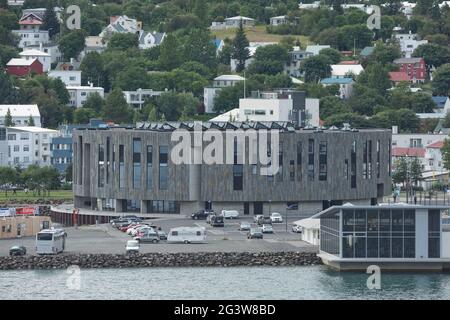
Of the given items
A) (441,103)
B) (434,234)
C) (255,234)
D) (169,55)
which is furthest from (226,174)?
(169,55)

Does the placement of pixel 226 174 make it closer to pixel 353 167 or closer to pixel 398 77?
pixel 353 167

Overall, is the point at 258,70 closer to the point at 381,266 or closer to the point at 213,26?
the point at 213,26

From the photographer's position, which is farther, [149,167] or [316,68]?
[316,68]

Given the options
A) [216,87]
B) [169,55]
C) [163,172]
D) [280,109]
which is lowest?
[163,172]

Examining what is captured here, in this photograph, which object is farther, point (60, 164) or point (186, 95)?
point (186, 95)

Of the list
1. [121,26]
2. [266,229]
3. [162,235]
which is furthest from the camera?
[121,26]
